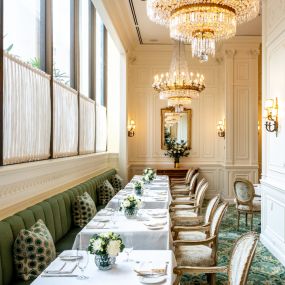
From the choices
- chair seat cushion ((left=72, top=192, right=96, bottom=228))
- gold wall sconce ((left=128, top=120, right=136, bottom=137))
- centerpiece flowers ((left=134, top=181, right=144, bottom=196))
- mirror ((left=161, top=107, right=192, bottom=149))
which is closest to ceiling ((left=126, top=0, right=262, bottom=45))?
mirror ((left=161, top=107, right=192, bottom=149))

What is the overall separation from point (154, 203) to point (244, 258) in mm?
3622

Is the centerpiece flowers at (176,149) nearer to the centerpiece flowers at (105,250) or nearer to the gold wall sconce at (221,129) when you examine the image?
the gold wall sconce at (221,129)

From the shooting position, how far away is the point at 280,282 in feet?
16.0

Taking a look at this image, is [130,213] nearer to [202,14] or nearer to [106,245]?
[106,245]

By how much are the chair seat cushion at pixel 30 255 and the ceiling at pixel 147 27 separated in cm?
625

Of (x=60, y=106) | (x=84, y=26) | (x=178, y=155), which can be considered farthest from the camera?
(x=178, y=155)

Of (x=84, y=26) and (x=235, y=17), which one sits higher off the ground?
(x=84, y=26)

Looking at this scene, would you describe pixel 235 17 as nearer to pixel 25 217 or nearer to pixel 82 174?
pixel 25 217

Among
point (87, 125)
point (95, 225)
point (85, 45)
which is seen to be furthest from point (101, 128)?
point (95, 225)

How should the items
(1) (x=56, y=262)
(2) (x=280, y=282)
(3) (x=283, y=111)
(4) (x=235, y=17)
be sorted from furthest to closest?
(3) (x=283, y=111)
(2) (x=280, y=282)
(4) (x=235, y=17)
(1) (x=56, y=262)

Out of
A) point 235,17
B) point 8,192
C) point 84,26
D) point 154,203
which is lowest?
point 154,203

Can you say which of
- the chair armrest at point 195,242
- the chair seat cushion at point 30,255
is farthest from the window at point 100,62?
the chair seat cushion at point 30,255

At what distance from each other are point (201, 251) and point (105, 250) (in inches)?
70.2

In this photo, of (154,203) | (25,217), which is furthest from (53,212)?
(154,203)
